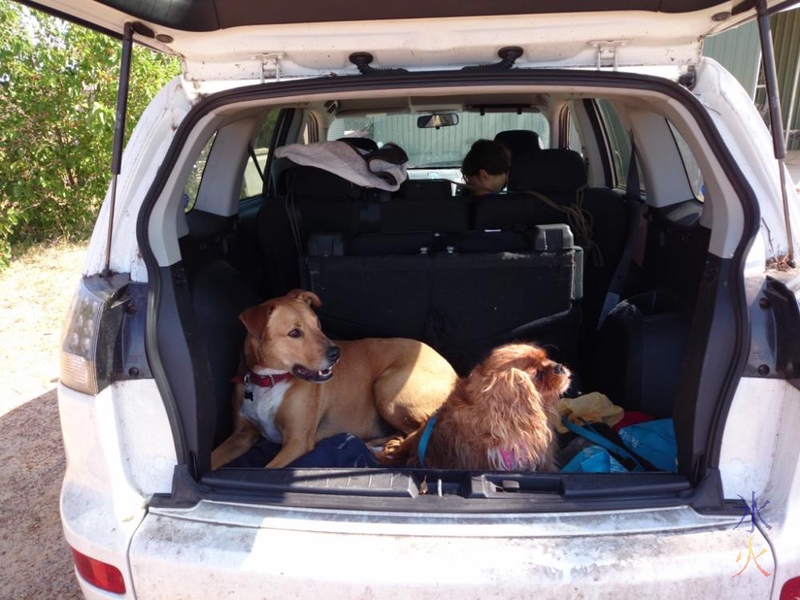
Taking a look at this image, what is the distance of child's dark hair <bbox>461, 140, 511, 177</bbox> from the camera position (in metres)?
4.56

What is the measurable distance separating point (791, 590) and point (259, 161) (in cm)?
421

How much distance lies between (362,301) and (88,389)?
5.68ft

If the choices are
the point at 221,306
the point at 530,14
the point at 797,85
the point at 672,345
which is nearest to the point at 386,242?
the point at 221,306

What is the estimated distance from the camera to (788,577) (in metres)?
1.63

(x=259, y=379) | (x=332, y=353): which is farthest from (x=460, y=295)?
(x=259, y=379)

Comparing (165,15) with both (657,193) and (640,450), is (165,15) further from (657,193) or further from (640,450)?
(657,193)

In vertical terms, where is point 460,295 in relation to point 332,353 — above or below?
above

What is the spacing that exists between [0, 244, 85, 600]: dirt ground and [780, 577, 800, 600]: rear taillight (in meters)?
2.78

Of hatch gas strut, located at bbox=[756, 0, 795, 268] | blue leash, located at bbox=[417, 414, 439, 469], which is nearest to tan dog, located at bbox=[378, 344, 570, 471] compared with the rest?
blue leash, located at bbox=[417, 414, 439, 469]

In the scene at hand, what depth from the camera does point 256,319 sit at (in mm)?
2936

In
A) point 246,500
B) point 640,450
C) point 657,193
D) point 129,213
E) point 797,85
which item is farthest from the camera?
point 797,85

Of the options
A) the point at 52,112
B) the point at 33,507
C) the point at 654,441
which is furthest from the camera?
the point at 52,112

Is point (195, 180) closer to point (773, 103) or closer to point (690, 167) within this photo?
point (690, 167)

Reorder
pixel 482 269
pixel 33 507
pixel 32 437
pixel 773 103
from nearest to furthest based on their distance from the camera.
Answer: pixel 773 103, pixel 482 269, pixel 33 507, pixel 32 437
